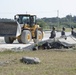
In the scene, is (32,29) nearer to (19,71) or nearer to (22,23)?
(22,23)

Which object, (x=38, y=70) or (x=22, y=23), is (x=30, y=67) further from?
(x=22, y=23)

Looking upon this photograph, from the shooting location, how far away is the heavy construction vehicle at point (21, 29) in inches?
1133

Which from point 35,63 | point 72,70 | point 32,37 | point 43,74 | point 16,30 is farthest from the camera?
point 32,37

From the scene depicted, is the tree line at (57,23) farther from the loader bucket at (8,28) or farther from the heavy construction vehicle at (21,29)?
the loader bucket at (8,28)

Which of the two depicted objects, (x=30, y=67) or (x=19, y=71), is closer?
(x=19, y=71)

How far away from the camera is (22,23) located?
31953 mm

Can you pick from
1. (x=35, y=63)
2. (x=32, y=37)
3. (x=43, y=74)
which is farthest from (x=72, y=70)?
(x=32, y=37)

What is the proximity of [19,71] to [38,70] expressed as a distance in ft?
2.33

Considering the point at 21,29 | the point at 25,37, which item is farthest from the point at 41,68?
the point at 21,29

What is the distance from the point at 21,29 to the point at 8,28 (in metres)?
1.62

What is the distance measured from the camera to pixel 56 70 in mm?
12039

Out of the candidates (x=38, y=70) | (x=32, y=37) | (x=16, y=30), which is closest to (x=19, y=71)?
(x=38, y=70)

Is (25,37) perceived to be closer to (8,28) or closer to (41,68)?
(8,28)

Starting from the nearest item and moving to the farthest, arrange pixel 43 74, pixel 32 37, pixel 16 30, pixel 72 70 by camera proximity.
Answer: pixel 43 74 → pixel 72 70 → pixel 16 30 → pixel 32 37
